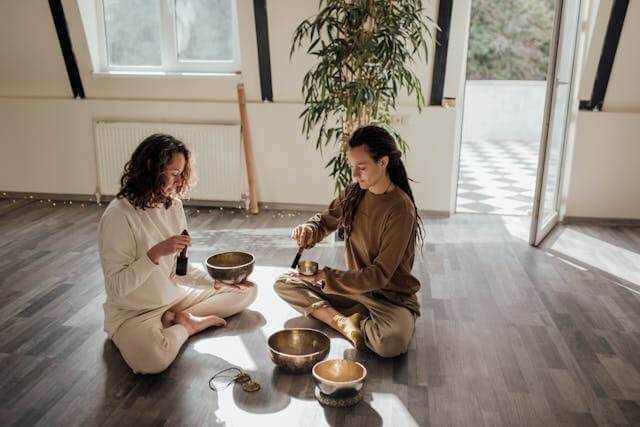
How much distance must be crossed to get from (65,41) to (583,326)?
3983 millimetres

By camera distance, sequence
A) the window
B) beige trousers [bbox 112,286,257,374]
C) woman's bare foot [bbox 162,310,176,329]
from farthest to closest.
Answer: the window → woman's bare foot [bbox 162,310,176,329] → beige trousers [bbox 112,286,257,374]

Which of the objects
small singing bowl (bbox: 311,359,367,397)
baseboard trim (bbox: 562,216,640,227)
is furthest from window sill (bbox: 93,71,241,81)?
small singing bowl (bbox: 311,359,367,397)

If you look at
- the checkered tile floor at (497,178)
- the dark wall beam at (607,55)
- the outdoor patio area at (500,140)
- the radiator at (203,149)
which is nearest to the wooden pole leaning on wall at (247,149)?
the radiator at (203,149)

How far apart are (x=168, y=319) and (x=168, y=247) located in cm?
52

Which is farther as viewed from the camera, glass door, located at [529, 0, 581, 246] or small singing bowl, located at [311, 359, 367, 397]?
glass door, located at [529, 0, 581, 246]

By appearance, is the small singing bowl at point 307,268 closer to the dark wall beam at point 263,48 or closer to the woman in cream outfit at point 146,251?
the woman in cream outfit at point 146,251

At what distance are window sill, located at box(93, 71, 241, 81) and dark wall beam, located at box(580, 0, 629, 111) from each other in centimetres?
250

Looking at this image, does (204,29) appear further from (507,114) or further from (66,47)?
(507,114)

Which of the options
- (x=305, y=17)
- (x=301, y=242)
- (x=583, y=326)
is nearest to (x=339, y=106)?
(x=305, y=17)

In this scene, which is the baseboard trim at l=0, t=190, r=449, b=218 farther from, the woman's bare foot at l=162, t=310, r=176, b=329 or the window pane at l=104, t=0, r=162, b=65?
the woman's bare foot at l=162, t=310, r=176, b=329

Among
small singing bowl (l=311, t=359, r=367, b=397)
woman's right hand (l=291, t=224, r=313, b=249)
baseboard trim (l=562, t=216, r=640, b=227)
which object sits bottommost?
baseboard trim (l=562, t=216, r=640, b=227)

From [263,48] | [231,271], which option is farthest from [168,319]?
[263,48]

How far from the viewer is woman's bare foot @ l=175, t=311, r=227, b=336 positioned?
270 centimetres

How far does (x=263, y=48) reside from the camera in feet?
14.7
